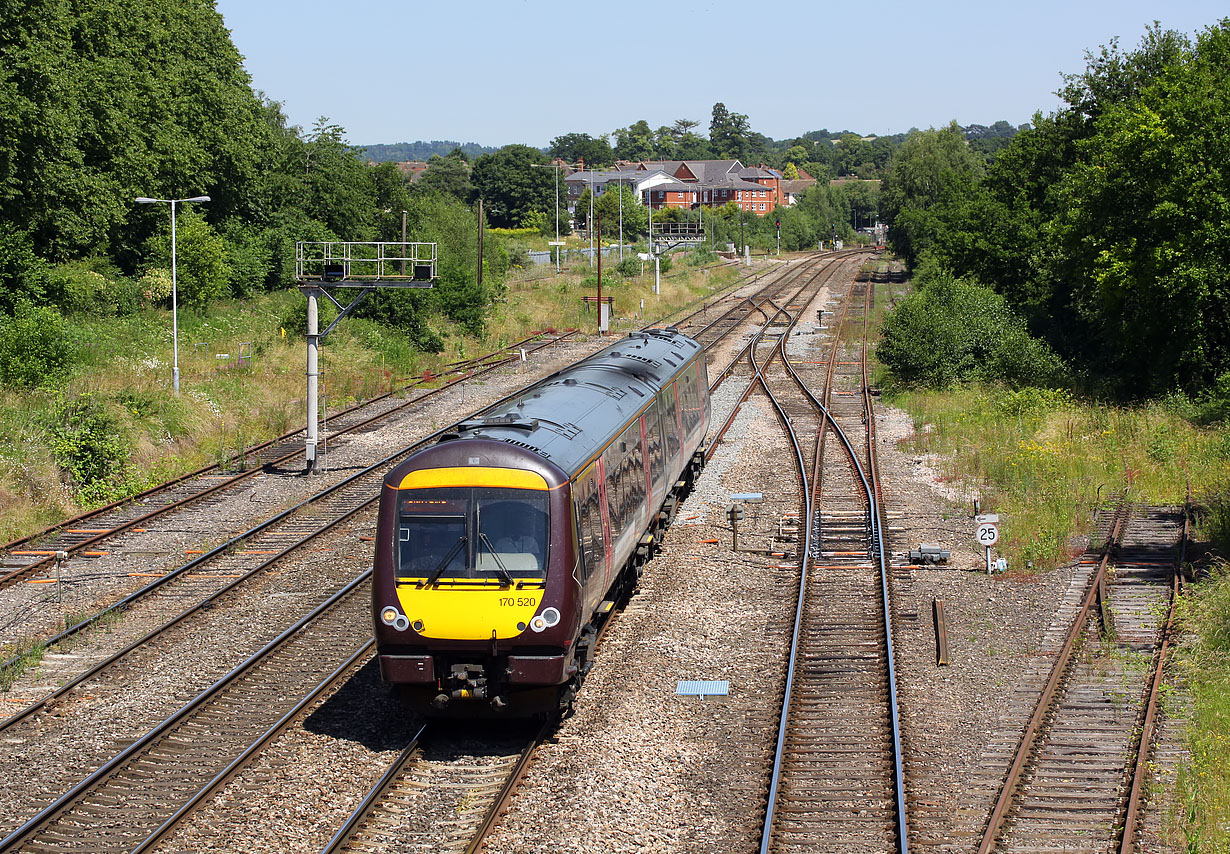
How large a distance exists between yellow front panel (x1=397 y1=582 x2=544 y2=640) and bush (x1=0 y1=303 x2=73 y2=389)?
18.8 m

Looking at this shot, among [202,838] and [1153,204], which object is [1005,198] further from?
[202,838]

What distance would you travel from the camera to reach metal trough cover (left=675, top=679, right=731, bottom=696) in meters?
12.6

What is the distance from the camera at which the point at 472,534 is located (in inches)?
432

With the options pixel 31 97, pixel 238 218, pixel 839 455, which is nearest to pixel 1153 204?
pixel 839 455

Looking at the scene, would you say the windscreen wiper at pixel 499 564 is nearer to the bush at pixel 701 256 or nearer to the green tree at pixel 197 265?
the green tree at pixel 197 265

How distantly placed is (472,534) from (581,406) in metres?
3.77

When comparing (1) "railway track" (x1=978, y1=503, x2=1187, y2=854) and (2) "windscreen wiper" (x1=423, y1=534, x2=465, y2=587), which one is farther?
(2) "windscreen wiper" (x1=423, y1=534, x2=465, y2=587)

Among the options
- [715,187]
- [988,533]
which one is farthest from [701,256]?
[988,533]

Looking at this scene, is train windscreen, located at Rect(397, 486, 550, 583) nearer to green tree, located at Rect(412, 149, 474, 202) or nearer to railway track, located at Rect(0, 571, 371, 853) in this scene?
railway track, located at Rect(0, 571, 371, 853)

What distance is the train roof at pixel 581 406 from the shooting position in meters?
12.1

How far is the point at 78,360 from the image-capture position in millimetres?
29578

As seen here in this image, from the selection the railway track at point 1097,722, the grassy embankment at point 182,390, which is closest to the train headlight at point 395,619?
the railway track at point 1097,722

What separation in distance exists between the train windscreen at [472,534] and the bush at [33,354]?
60.6 ft

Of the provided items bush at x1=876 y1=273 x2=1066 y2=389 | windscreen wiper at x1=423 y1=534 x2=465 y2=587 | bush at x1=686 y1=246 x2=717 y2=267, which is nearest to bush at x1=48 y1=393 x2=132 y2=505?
windscreen wiper at x1=423 y1=534 x2=465 y2=587
